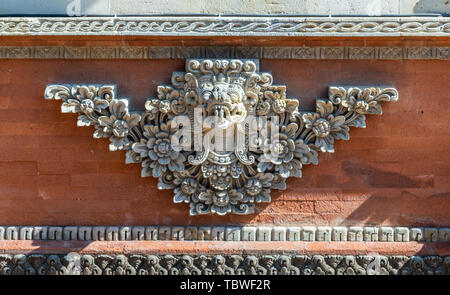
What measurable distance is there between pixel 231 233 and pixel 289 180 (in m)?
0.78

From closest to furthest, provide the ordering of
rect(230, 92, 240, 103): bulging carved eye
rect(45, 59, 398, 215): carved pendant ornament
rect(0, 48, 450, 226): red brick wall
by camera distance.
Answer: rect(230, 92, 240, 103): bulging carved eye
rect(45, 59, 398, 215): carved pendant ornament
rect(0, 48, 450, 226): red brick wall

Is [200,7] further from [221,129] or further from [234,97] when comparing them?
[221,129]

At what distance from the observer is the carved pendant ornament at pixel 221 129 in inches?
190

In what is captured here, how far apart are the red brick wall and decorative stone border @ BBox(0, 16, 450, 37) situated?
0.31 meters

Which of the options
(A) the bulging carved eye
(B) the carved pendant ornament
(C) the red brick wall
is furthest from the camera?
(C) the red brick wall

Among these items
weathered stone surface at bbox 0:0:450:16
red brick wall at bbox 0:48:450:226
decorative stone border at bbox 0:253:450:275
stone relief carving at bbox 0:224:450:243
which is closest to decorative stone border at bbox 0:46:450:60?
red brick wall at bbox 0:48:450:226

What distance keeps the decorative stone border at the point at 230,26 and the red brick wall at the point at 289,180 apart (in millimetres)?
311

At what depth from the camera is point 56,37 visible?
485 centimetres

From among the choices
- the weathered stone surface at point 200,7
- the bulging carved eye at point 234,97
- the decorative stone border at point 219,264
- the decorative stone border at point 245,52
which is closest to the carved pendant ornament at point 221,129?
the bulging carved eye at point 234,97

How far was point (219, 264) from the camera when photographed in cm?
498

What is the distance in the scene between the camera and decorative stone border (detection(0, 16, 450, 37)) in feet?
15.6

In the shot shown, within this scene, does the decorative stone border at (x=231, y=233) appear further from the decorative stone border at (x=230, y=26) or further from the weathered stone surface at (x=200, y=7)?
the weathered stone surface at (x=200, y=7)

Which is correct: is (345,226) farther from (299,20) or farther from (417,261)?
(299,20)

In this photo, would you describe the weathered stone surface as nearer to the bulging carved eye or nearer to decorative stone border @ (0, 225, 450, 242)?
the bulging carved eye
